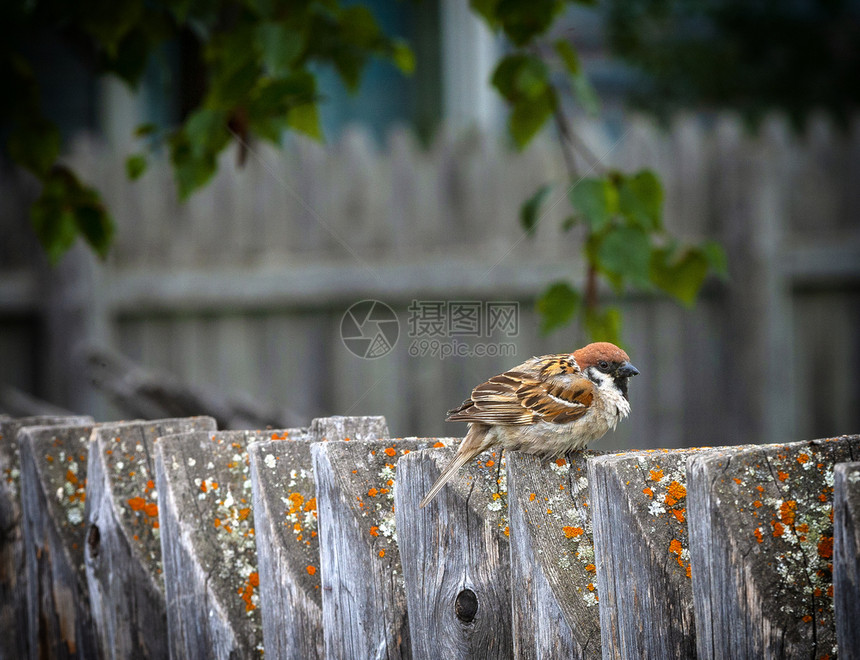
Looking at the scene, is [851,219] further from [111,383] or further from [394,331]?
[111,383]

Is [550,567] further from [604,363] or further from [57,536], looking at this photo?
[57,536]

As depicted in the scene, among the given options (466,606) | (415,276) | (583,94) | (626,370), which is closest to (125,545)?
(466,606)

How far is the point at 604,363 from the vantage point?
234 cm

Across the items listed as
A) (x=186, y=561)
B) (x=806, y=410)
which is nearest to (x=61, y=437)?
(x=186, y=561)

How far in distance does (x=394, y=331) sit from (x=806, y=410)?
2.59 meters

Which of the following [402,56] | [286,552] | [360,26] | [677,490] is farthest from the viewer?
[402,56]

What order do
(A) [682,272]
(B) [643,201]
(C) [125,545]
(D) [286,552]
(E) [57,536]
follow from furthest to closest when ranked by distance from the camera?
(A) [682,272] < (B) [643,201] < (E) [57,536] < (C) [125,545] < (D) [286,552]

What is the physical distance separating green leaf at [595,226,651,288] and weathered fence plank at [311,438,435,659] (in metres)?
1.10

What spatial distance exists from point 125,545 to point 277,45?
1425mm

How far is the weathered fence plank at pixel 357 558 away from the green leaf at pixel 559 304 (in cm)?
107

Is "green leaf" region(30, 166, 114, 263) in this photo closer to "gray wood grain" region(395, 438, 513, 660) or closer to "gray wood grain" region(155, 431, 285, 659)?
"gray wood grain" region(155, 431, 285, 659)

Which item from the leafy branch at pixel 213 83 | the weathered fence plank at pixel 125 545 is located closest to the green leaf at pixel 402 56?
the leafy branch at pixel 213 83

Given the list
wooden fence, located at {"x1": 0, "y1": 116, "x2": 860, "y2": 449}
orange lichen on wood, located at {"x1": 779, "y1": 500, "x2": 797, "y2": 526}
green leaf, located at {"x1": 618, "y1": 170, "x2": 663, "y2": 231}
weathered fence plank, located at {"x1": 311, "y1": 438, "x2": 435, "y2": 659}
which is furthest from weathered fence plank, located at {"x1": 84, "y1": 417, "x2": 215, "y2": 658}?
wooden fence, located at {"x1": 0, "y1": 116, "x2": 860, "y2": 449}

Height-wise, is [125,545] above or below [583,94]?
below
